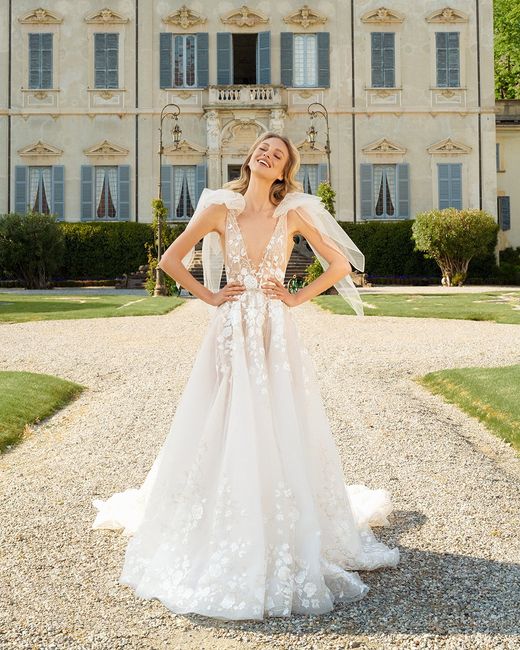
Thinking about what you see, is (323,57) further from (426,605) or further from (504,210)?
(426,605)

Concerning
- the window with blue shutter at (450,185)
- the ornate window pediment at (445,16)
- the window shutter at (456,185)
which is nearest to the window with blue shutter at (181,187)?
the window with blue shutter at (450,185)

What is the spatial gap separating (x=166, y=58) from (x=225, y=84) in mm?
2091

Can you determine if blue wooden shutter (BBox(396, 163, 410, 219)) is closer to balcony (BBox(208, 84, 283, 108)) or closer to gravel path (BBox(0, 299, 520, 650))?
balcony (BBox(208, 84, 283, 108))

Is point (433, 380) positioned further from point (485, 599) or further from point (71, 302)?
point (71, 302)

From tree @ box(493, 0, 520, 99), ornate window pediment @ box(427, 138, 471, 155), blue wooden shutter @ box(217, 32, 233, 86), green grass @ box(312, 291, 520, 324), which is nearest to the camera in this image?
green grass @ box(312, 291, 520, 324)

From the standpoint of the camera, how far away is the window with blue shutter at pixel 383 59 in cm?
2628

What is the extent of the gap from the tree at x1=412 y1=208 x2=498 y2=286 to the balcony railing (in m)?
5.99

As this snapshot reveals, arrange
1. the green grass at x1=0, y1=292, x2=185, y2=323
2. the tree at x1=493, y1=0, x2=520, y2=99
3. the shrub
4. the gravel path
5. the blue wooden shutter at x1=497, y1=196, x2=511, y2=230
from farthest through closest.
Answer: the tree at x1=493, y1=0, x2=520, y2=99
the blue wooden shutter at x1=497, y1=196, x2=511, y2=230
the shrub
the green grass at x1=0, y1=292, x2=185, y2=323
the gravel path

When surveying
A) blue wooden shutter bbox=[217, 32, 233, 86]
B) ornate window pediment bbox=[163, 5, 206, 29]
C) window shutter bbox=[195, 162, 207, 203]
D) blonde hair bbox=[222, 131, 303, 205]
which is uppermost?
ornate window pediment bbox=[163, 5, 206, 29]

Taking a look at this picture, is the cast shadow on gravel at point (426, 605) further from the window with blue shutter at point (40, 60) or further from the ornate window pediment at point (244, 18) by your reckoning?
the window with blue shutter at point (40, 60)

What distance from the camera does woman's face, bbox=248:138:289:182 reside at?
3223mm

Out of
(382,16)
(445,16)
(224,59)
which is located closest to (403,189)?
(382,16)

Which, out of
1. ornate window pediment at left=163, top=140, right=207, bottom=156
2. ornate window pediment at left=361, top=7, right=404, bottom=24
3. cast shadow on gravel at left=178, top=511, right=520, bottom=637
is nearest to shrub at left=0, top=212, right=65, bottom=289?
ornate window pediment at left=163, top=140, right=207, bottom=156

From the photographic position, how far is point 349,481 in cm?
434
